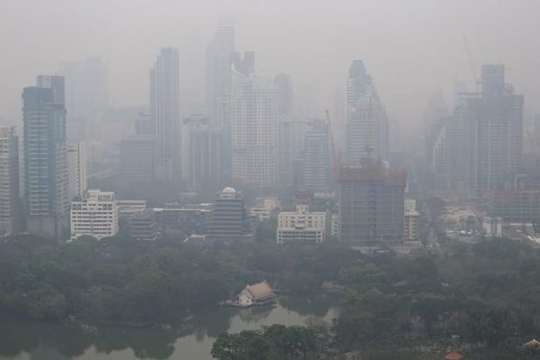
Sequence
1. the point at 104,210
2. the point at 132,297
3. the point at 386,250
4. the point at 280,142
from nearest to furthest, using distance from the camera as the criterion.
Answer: the point at 132,297
the point at 386,250
the point at 104,210
the point at 280,142

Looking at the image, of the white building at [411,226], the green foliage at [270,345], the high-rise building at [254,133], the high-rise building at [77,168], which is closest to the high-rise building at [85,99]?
the high-rise building at [77,168]

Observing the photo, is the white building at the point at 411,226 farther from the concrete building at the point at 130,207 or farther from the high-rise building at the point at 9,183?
the high-rise building at the point at 9,183

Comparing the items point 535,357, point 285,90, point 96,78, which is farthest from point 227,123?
point 535,357

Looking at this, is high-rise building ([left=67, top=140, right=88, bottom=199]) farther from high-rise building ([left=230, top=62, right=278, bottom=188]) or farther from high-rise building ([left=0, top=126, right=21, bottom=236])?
high-rise building ([left=230, top=62, right=278, bottom=188])

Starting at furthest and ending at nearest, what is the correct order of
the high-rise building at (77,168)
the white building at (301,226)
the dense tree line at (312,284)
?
1. the high-rise building at (77,168)
2. the white building at (301,226)
3. the dense tree line at (312,284)

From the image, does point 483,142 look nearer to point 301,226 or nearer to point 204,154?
point 301,226

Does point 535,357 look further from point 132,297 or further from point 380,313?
point 132,297

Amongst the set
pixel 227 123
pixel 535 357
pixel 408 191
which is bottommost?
pixel 535 357
